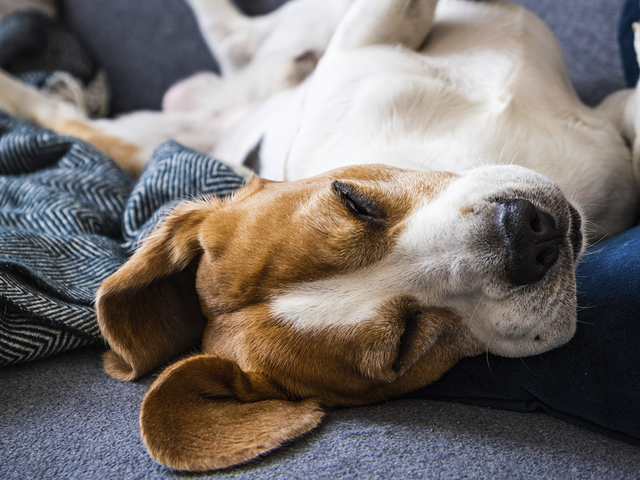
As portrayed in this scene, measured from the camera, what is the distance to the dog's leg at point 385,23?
6.63 feet

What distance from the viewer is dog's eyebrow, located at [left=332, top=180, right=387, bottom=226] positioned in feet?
4.24

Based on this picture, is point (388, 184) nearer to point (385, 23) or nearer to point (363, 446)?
point (363, 446)

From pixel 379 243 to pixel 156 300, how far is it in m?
0.69

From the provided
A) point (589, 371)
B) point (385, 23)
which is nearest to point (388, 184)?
point (589, 371)

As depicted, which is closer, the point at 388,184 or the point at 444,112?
the point at 388,184

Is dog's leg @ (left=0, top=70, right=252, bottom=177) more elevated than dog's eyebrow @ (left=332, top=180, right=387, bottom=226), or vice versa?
dog's eyebrow @ (left=332, top=180, right=387, bottom=226)

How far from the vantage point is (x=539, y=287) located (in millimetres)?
1202

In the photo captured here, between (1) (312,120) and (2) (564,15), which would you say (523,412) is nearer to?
(1) (312,120)

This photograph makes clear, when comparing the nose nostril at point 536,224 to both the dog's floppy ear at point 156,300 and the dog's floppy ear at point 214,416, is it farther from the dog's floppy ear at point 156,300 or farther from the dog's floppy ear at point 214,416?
the dog's floppy ear at point 156,300

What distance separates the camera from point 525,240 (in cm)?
116

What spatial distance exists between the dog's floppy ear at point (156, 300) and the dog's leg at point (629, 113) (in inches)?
52.5

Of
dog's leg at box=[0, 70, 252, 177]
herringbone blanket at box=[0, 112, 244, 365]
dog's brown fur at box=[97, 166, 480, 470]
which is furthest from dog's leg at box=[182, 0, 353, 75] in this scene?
dog's brown fur at box=[97, 166, 480, 470]

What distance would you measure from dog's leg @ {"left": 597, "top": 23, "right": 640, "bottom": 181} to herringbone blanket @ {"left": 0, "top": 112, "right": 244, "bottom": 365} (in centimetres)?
131

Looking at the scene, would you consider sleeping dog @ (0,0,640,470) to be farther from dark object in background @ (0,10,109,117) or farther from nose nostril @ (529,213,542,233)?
dark object in background @ (0,10,109,117)
